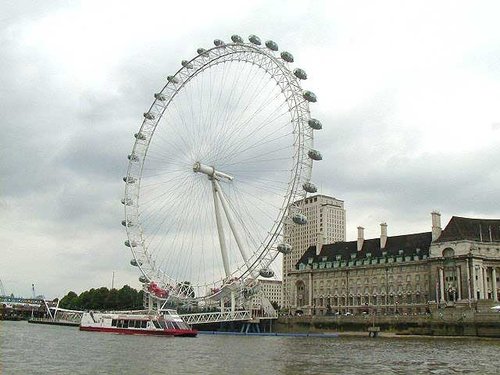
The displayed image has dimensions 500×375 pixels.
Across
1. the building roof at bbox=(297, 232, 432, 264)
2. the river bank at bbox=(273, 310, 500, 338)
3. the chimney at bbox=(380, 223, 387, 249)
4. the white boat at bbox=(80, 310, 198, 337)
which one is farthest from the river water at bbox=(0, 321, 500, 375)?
the chimney at bbox=(380, 223, 387, 249)

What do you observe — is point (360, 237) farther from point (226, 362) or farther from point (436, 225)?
point (226, 362)

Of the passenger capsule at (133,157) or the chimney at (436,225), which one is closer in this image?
the passenger capsule at (133,157)

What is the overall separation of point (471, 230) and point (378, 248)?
63.9ft

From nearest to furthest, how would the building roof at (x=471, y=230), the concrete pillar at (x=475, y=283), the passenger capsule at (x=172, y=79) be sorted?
the passenger capsule at (x=172, y=79) → the concrete pillar at (x=475, y=283) → the building roof at (x=471, y=230)

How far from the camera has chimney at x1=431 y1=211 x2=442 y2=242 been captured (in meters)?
104

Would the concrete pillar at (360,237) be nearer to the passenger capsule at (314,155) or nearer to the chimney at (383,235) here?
the chimney at (383,235)

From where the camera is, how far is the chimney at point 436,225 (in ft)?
341

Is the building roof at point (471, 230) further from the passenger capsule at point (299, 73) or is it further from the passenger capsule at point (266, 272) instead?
the passenger capsule at point (299, 73)

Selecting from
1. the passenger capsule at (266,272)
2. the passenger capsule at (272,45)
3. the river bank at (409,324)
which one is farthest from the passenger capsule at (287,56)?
the river bank at (409,324)

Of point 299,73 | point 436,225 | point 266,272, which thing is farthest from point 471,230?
point 299,73

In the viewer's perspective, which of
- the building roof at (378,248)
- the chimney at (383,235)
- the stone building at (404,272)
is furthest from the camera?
the chimney at (383,235)

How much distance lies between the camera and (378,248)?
116 metres

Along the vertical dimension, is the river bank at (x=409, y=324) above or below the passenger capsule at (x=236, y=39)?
below

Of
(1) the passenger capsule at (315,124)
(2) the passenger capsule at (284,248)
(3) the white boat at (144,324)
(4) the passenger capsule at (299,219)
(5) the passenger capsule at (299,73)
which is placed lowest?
(3) the white boat at (144,324)
